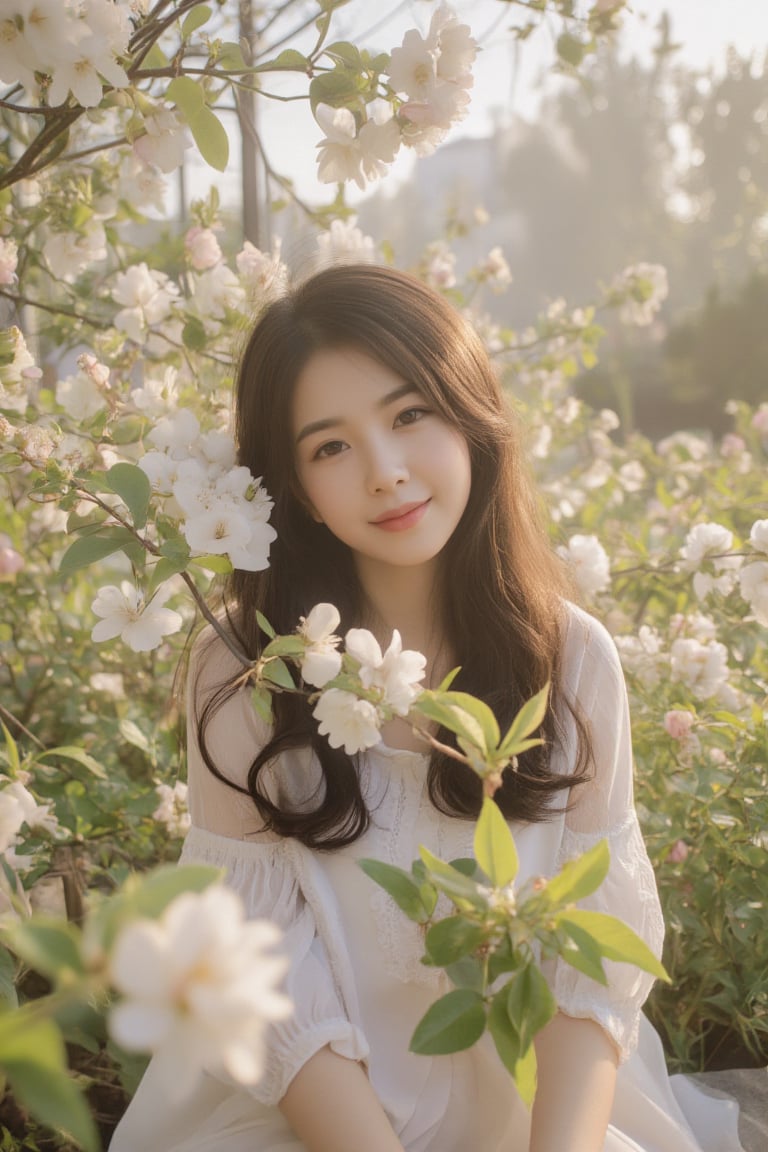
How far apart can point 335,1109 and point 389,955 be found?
0.19m

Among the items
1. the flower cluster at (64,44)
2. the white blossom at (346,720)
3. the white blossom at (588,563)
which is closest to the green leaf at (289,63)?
the flower cluster at (64,44)

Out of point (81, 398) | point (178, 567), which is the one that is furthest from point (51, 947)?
point (81, 398)

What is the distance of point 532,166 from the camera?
3297 cm

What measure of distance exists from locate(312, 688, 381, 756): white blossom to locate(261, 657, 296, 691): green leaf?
0.04m

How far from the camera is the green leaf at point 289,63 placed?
1084 mm

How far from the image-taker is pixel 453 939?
73 centimetres

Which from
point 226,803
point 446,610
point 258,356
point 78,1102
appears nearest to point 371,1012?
point 226,803

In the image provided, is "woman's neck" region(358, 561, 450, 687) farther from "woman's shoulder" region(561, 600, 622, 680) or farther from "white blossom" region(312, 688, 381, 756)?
"white blossom" region(312, 688, 381, 756)

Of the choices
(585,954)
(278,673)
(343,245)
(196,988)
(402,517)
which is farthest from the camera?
(343,245)

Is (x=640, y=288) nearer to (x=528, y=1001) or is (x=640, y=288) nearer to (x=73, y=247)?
(x=73, y=247)

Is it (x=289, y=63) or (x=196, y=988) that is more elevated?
(x=289, y=63)

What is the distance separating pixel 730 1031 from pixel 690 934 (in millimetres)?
172

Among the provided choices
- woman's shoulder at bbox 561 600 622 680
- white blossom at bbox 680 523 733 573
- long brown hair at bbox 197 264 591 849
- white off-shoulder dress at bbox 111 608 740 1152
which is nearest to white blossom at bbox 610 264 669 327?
white blossom at bbox 680 523 733 573

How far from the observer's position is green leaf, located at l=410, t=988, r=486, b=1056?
738 mm
